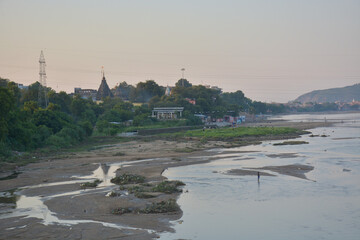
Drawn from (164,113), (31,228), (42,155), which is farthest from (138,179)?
(164,113)

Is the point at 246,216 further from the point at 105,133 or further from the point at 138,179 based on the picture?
the point at 105,133

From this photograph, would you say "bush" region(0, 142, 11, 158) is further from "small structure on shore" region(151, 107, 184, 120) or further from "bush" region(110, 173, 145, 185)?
"small structure on shore" region(151, 107, 184, 120)

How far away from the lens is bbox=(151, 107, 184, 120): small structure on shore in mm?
105006

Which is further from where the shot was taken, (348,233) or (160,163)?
(160,163)

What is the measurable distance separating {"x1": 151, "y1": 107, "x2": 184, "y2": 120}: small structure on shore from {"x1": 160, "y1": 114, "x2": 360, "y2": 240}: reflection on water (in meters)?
65.7

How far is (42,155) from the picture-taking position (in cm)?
4647

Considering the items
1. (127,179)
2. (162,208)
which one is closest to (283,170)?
(127,179)

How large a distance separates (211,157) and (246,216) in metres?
24.5

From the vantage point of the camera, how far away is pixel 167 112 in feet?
349

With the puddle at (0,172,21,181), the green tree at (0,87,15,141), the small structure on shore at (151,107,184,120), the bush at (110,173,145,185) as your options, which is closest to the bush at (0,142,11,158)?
the green tree at (0,87,15,141)

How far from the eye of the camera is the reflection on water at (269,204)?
19375mm

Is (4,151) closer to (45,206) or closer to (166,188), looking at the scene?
(45,206)

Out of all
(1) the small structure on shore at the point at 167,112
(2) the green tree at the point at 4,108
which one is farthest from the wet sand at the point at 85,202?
(1) the small structure on shore at the point at 167,112

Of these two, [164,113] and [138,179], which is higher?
[164,113]
